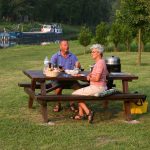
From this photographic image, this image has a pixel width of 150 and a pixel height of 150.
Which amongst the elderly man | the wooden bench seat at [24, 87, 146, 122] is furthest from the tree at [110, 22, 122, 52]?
the wooden bench seat at [24, 87, 146, 122]

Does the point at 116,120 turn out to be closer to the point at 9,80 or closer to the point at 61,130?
the point at 61,130

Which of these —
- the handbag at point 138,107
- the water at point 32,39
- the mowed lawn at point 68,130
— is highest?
the water at point 32,39

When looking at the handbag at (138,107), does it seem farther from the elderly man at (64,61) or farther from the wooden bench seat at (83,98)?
the elderly man at (64,61)

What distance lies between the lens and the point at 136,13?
19703 millimetres

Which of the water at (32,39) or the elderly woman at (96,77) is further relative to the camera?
the water at (32,39)

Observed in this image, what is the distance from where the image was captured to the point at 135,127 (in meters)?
8.03

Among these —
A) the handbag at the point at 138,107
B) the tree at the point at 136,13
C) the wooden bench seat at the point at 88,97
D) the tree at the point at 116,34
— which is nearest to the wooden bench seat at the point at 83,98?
the wooden bench seat at the point at 88,97

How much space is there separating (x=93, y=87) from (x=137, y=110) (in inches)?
47.2

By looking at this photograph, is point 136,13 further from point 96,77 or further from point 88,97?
point 88,97

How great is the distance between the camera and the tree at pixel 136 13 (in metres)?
19.4

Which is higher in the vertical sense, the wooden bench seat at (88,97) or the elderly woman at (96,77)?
the elderly woman at (96,77)

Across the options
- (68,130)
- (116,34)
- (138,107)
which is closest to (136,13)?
(116,34)

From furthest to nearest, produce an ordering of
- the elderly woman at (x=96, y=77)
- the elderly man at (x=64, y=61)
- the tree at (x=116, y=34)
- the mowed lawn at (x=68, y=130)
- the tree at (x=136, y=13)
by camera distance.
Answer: the tree at (x=116, y=34), the tree at (x=136, y=13), the elderly man at (x=64, y=61), the elderly woman at (x=96, y=77), the mowed lawn at (x=68, y=130)

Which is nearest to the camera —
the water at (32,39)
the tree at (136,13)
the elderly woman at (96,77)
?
the elderly woman at (96,77)
